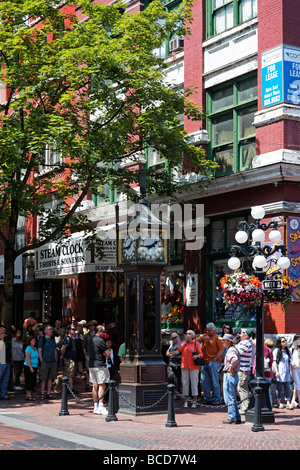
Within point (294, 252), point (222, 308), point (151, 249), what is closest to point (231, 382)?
point (151, 249)

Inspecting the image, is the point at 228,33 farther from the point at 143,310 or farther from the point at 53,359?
the point at 53,359

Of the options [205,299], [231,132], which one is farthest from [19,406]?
[231,132]

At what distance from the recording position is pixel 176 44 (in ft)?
77.5

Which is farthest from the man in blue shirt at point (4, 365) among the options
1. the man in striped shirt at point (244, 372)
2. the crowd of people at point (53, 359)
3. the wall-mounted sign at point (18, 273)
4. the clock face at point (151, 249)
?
the wall-mounted sign at point (18, 273)

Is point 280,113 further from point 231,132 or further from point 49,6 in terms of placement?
point 49,6

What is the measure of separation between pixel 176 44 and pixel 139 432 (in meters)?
15.0

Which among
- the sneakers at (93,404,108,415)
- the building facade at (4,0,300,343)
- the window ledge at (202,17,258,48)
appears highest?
the window ledge at (202,17,258,48)

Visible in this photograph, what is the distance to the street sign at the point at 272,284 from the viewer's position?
1380cm

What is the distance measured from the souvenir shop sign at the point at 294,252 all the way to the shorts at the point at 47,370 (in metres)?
6.72

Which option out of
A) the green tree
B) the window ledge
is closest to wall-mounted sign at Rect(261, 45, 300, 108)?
the window ledge

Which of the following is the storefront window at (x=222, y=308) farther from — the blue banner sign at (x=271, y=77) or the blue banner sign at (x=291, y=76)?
the blue banner sign at (x=291, y=76)

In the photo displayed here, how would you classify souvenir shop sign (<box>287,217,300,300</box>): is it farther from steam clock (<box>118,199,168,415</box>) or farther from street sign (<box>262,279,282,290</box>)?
street sign (<box>262,279,282,290</box>)

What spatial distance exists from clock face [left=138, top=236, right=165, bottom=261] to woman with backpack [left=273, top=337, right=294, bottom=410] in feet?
12.3

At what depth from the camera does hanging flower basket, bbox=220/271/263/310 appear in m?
14.2
